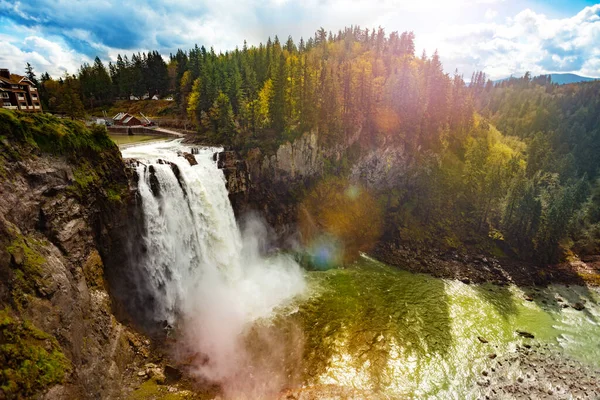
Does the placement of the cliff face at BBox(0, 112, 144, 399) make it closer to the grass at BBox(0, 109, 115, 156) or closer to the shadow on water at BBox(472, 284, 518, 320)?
the grass at BBox(0, 109, 115, 156)

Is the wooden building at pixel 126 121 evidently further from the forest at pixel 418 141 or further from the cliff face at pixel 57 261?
the cliff face at pixel 57 261

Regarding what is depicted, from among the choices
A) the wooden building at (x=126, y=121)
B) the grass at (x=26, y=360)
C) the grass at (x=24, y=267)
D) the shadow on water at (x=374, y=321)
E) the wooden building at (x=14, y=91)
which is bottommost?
the shadow on water at (x=374, y=321)

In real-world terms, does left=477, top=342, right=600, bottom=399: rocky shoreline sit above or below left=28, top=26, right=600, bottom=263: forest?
below

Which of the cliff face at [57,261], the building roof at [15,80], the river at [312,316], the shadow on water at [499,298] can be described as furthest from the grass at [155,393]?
the building roof at [15,80]

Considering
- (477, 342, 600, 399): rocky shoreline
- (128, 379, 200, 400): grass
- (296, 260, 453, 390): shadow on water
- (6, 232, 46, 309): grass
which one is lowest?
(477, 342, 600, 399): rocky shoreline

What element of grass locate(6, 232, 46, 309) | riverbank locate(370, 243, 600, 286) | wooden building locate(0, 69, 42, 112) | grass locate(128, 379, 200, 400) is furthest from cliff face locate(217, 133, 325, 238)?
wooden building locate(0, 69, 42, 112)

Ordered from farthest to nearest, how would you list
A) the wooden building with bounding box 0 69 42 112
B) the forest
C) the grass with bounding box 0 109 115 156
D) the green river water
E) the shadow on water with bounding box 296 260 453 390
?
the forest
the wooden building with bounding box 0 69 42 112
the shadow on water with bounding box 296 260 453 390
the green river water
the grass with bounding box 0 109 115 156

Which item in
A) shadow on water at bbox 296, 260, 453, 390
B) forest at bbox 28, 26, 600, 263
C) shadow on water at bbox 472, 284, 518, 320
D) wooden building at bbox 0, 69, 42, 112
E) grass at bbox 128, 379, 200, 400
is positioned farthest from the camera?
forest at bbox 28, 26, 600, 263
